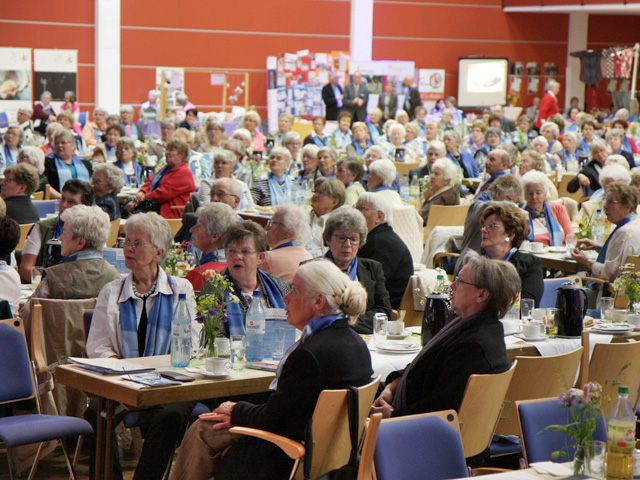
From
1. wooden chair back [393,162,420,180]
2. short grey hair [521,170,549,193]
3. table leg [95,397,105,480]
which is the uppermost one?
short grey hair [521,170,549,193]

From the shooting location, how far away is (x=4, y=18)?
1753cm

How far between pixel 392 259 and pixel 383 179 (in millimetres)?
2428

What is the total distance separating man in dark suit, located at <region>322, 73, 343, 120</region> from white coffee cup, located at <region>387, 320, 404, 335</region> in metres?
13.3

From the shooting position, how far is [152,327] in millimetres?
3977

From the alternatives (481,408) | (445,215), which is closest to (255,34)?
(445,215)

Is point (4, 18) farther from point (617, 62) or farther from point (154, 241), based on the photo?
point (154, 241)

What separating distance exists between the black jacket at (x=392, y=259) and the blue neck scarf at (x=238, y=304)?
1.30m

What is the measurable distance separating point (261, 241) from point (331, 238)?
63cm

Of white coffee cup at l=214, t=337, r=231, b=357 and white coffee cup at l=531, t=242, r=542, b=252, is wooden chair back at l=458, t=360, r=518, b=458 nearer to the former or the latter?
white coffee cup at l=214, t=337, r=231, b=357

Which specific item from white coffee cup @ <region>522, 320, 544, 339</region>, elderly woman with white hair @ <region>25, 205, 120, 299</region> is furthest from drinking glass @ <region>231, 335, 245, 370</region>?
white coffee cup @ <region>522, 320, 544, 339</region>

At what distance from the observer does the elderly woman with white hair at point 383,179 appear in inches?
307

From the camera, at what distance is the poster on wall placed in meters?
16.9

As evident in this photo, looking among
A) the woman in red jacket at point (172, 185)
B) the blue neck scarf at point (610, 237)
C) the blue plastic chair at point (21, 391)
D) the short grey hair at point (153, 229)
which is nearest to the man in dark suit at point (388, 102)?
the woman in red jacket at point (172, 185)

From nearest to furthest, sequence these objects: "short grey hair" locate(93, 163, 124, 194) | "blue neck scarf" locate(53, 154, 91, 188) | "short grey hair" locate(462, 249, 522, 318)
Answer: "short grey hair" locate(462, 249, 522, 318)
"short grey hair" locate(93, 163, 124, 194)
"blue neck scarf" locate(53, 154, 91, 188)
